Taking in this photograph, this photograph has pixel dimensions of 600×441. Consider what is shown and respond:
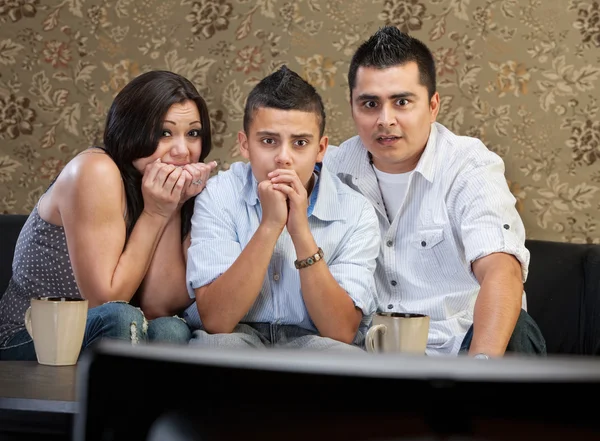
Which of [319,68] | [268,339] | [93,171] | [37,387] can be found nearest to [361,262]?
[268,339]

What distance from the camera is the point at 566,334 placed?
2.27m

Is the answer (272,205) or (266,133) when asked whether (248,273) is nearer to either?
(272,205)

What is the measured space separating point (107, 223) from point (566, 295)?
1.23 metres

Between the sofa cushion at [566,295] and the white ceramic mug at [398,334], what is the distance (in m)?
1.03

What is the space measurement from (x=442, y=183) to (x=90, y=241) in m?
0.82

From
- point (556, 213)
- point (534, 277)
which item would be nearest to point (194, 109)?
point (534, 277)

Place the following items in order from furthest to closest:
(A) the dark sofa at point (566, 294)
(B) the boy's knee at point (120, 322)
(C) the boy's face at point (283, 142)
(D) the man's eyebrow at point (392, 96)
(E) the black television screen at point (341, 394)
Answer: (A) the dark sofa at point (566, 294)
(D) the man's eyebrow at point (392, 96)
(C) the boy's face at point (283, 142)
(B) the boy's knee at point (120, 322)
(E) the black television screen at point (341, 394)

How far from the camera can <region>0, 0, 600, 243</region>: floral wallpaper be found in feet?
8.38

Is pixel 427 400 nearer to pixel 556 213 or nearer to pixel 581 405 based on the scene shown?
pixel 581 405

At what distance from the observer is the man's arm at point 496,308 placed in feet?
5.42

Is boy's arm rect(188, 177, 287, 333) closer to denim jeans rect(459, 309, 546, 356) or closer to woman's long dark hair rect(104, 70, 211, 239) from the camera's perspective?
woman's long dark hair rect(104, 70, 211, 239)

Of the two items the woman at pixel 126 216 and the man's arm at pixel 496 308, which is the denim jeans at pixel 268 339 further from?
the man's arm at pixel 496 308

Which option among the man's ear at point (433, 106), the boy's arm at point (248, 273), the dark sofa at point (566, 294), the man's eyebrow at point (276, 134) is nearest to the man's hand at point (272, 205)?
the boy's arm at point (248, 273)

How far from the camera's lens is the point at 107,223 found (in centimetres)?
186
